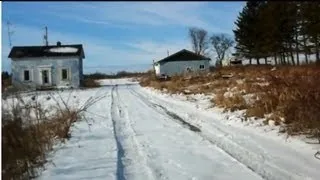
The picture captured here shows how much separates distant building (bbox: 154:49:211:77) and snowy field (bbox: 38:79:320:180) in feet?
198

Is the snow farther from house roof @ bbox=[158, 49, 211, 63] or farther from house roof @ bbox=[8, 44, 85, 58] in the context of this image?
house roof @ bbox=[158, 49, 211, 63]

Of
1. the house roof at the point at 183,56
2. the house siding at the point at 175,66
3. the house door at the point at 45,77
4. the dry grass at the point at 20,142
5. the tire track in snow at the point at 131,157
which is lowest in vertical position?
the tire track in snow at the point at 131,157

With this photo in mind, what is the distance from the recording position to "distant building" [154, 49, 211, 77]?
74688mm

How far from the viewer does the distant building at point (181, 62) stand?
74.7m

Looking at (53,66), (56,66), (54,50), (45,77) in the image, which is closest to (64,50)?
(54,50)

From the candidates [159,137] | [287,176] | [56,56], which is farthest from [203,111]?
[56,56]

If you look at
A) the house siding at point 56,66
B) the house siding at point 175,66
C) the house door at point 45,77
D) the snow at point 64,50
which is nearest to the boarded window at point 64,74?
the house siding at point 56,66

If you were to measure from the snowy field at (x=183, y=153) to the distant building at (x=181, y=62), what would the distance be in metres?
60.2

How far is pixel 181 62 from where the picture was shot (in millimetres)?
75500

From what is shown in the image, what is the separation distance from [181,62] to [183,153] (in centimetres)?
6600

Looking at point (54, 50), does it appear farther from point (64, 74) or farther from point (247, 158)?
point (247, 158)

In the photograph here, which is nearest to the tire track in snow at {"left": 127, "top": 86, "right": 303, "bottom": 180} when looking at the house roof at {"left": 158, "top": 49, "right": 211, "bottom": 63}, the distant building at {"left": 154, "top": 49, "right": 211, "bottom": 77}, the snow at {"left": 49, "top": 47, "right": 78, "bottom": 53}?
the snow at {"left": 49, "top": 47, "right": 78, "bottom": 53}

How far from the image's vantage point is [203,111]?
17.8 metres

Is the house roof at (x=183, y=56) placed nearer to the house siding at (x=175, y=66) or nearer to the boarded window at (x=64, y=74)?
the house siding at (x=175, y=66)
